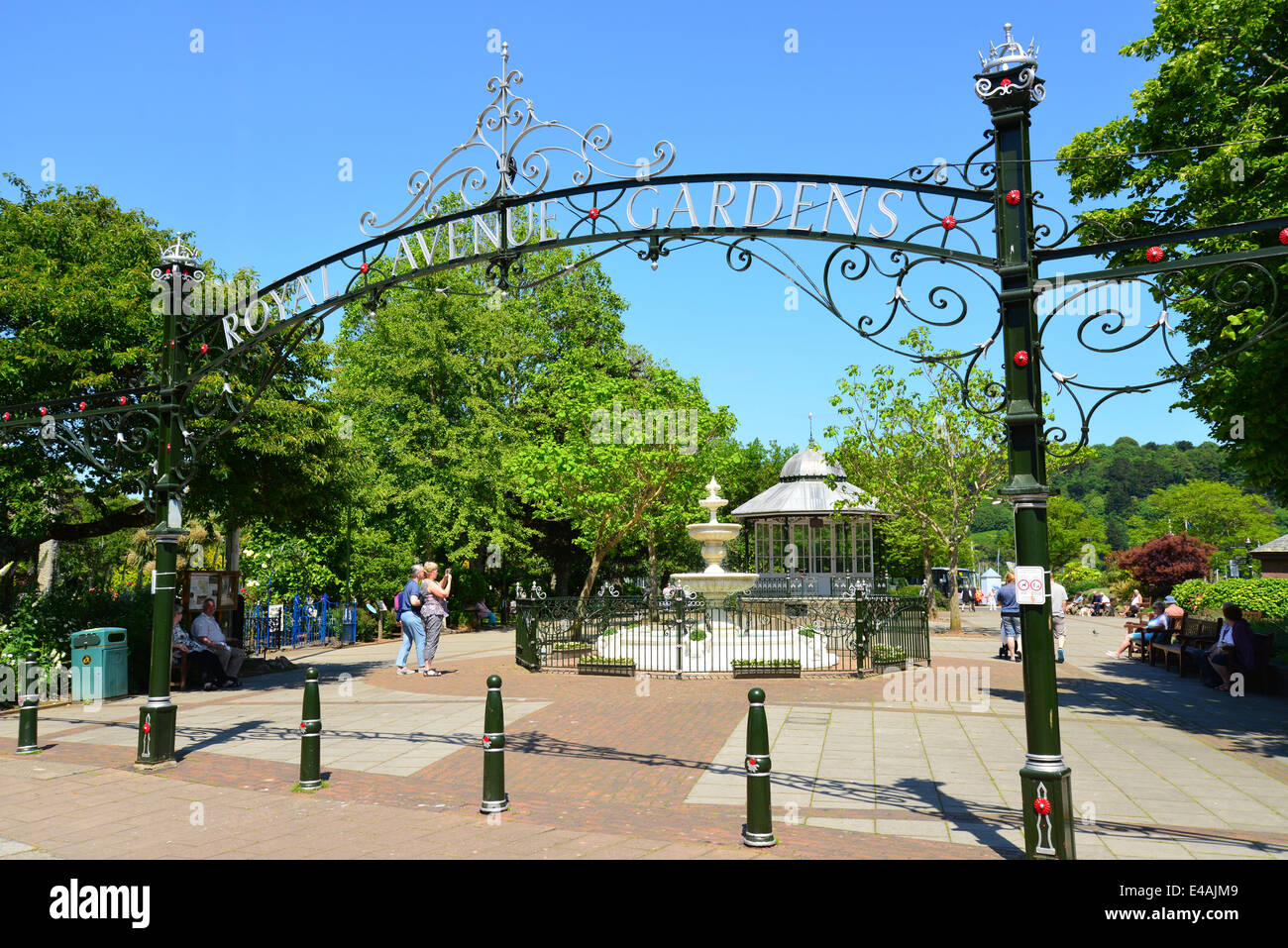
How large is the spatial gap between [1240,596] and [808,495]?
59.0 ft

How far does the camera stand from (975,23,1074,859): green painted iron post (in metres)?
5.29

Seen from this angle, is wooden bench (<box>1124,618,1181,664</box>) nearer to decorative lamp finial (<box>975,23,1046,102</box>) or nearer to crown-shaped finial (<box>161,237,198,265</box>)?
decorative lamp finial (<box>975,23,1046,102</box>)

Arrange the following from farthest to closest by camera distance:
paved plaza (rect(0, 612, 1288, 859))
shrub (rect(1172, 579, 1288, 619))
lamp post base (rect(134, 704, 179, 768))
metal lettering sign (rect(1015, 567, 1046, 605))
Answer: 1. shrub (rect(1172, 579, 1288, 619))
2. lamp post base (rect(134, 704, 179, 768))
3. paved plaza (rect(0, 612, 1288, 859))
4. metal lettering sign (rect(1015, 567, 1046, 605))

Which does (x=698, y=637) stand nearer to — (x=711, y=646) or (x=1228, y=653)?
(x=711, y=646)

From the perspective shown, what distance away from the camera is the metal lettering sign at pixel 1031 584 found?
5.38m

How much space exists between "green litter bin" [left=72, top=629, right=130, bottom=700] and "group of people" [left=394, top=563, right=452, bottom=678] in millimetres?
4625

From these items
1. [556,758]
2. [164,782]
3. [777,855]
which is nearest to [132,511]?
[164,782]

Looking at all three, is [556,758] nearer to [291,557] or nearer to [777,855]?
[777,855]

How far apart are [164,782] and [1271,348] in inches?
472

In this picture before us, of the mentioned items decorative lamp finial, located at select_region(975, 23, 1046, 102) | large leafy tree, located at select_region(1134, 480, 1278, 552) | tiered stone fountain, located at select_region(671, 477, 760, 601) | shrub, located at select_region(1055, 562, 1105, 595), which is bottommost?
shrub, located at select_region(1055, 562, 1105, 595)

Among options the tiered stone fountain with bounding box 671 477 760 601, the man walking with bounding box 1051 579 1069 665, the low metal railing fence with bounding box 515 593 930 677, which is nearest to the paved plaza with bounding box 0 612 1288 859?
the man walking with bounding box 1051 579 1069 665

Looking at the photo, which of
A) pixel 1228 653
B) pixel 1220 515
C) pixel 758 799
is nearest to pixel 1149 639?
pixel 1228 653

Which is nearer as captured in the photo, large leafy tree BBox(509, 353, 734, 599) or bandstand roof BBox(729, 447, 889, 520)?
large leafy tree BBox(509, 353, 734, 599)

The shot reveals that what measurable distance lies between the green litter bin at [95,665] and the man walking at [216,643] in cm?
169
